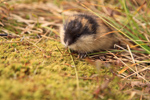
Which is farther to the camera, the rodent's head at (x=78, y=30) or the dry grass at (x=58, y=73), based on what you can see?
the rodent's head at (x=78, y=30)

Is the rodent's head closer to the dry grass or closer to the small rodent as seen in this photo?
the small rodent

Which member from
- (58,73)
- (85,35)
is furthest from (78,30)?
(58,73)

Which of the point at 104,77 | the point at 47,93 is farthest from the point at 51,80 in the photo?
the point at 104,77

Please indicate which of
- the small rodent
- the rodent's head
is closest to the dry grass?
the small rodent

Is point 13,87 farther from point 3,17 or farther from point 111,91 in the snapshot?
point 3,17

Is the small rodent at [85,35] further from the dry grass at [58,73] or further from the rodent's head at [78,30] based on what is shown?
the dry grass at [58,73]

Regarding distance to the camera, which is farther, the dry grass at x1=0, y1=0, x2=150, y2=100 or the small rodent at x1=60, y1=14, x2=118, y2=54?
the small rodent at x1=60, y1=14, x2=118, y2=54

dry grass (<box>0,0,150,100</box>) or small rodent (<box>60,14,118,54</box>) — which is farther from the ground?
small rodent (<box>60,14,118,54</box>)

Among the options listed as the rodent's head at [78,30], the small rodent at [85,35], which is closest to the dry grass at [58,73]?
the small rodent at [85,35]

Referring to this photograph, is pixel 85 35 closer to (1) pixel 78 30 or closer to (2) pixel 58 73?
(1) pixel 78 30
